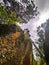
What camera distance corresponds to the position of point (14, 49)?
524 centimetres

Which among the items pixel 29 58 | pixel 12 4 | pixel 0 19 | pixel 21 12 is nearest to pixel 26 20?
pixel 21 12

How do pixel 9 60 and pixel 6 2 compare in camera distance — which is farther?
pixel 6 2

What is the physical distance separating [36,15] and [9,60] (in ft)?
38.5

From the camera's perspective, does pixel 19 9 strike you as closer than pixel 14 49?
No

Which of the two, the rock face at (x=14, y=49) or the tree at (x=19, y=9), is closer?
the rock face at (x=14, y=49)

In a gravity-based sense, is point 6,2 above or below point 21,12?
above

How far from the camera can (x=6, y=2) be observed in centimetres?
1338

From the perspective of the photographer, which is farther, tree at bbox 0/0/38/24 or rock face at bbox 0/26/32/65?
tree at bbox 0/0/38/24

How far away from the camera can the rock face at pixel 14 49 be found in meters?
4.80

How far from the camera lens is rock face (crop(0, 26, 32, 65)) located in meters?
4.80

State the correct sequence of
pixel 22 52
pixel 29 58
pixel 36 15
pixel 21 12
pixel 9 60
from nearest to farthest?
pixel 9 60 → pixel 22 52 → pixel 29 58 → pixel 21 12 → pixel 36 15

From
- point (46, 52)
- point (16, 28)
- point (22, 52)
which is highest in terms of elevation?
point (16, 28)

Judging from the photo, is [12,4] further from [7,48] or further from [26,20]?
[7,48]

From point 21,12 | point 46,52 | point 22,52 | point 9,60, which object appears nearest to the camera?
point 9,60
